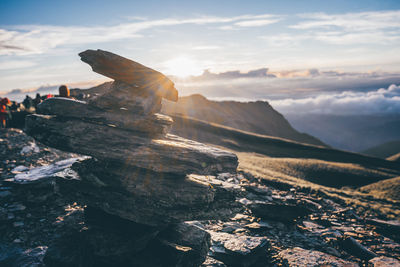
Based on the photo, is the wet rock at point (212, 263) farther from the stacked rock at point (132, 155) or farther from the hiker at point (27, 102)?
the hiker at point (27, 102)

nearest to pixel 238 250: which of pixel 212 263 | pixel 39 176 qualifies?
pixel 212 263

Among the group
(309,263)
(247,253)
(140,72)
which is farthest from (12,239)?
(309,263)

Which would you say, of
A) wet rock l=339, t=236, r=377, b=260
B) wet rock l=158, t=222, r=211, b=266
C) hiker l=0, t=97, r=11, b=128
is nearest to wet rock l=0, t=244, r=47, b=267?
wet rock l=158, t=222, r=211, b=266

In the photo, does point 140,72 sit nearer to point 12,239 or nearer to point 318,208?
point 12,239

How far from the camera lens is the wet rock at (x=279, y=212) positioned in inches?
584

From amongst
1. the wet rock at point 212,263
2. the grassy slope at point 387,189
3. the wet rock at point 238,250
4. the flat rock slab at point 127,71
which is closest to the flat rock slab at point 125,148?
the flat rock slab at point 127,71

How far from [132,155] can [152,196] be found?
2.09 m

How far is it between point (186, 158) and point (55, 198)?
33.1 feet

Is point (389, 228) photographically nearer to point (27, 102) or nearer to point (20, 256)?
point (20, 256)

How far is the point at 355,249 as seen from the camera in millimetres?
12977

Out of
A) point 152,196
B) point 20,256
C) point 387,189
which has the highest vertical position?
point 152,196

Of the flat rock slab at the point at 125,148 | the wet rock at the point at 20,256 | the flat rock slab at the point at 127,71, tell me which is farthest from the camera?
the flat rock slab at the point at 127,71

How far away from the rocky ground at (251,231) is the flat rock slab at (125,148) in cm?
180

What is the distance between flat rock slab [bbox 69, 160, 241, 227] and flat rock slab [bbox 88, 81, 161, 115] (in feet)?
10.3
